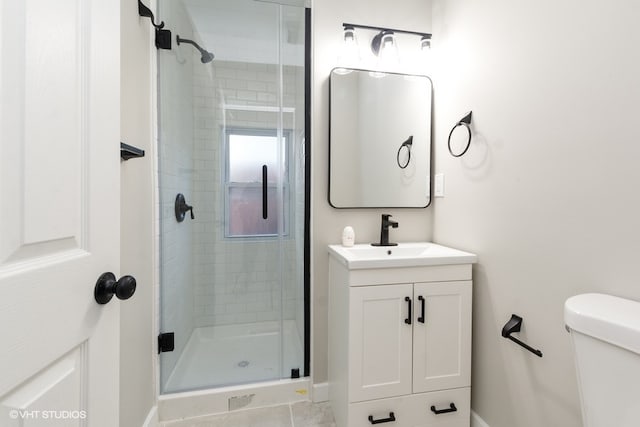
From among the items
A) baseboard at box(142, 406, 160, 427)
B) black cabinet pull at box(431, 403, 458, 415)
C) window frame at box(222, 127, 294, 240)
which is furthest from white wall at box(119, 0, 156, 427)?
black cabinet pull at box(431, 403, 458, 415)

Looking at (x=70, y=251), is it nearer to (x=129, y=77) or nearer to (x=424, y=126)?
(x=129, y=77)

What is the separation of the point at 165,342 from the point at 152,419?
0.36 meters

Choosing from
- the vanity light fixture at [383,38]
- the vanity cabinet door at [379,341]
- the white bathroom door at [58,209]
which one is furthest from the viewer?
the vanity light fixture at [383,38]

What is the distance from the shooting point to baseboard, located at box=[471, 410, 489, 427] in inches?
52.3

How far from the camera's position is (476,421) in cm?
136

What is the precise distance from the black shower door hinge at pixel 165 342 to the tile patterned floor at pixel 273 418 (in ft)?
1.21

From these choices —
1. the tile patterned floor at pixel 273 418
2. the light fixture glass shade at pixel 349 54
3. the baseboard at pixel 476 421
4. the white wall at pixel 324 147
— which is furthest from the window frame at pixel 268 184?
the baseboard at pixel 476 421

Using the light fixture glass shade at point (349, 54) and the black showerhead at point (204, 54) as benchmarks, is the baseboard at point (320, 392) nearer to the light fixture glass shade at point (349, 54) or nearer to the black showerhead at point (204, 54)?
the light fixture glass shade at point (349, 54)

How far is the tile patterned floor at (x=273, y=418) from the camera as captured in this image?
1.47 metres

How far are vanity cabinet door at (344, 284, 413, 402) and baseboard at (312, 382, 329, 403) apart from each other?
1.45ft

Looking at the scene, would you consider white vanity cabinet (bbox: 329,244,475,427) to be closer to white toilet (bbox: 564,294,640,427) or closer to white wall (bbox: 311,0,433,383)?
white wall (bbox: 311,0,433,383)

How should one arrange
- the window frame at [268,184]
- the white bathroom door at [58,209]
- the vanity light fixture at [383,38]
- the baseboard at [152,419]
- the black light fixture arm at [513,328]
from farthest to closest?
1. the window frame at [268,184]
2. the vanity light fixture at [383,38]
3. the baseboard at [152,419]
4. the black light fixture arm at [513,328]
5. the white bathroom door at [58,209]

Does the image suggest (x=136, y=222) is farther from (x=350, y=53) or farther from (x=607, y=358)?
(x=607, y=358)

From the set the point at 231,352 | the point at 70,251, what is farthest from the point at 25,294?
the point at 231,352
